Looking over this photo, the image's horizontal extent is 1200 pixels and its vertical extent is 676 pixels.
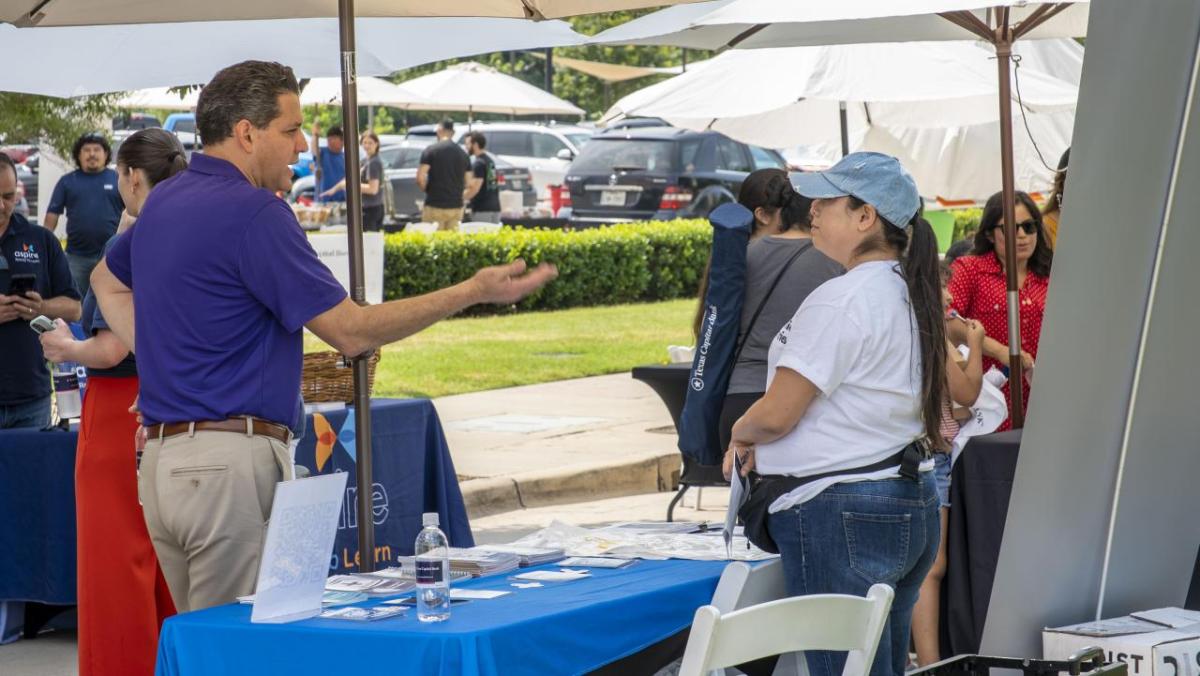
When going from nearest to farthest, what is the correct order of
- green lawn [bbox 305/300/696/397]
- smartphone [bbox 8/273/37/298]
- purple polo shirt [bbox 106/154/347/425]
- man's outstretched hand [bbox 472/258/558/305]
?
man's outstretched hand [bbox 472/258/558/305], purple polo shirt [bbox 106/154/347/425], smartphone [bbox 8/273/37/298], green lawn [bbox 305/300/696/397]

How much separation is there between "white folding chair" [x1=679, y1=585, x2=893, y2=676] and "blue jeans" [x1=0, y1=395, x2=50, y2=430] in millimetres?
4641

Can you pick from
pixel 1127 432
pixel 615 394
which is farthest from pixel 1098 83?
pixel 615 394

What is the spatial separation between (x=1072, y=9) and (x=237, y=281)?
5.33 metres

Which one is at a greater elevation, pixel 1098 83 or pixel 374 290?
pixel 1098 83

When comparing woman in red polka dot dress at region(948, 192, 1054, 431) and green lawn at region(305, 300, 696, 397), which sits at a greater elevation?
woman in red polka dot dress at region(948, 192, 1054, 431)

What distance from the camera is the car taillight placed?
917 inches

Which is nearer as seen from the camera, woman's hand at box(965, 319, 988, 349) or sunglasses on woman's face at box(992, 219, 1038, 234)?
woman's hand at box(965, 319, 988, 349)

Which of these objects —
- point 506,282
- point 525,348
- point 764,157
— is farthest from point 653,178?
point 506,282

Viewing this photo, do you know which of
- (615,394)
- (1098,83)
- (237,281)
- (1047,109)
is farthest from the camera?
(615,394)

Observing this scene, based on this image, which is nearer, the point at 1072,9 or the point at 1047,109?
the point at 1072,9

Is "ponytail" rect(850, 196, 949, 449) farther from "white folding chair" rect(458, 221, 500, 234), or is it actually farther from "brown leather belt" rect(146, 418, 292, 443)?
"white folding chair" rect(458, 221, 500, 234)

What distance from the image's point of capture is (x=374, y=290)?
8.24 metres

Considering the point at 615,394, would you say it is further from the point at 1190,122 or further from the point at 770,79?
the point at 1190,122

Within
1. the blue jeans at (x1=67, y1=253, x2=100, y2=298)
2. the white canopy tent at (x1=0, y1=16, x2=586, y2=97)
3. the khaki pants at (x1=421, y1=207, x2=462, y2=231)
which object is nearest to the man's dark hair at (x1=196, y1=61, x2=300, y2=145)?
the white canopy tent at (x1=0, y1=16, x2=586, y2=97)
